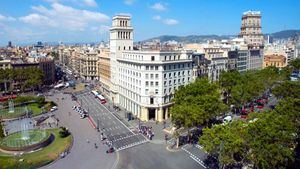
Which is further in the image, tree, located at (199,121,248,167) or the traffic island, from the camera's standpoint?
the traffic island

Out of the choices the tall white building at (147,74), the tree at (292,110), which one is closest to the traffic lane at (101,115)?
the tall white building at (147,74)

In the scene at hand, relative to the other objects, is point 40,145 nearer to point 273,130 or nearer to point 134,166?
point 134,166

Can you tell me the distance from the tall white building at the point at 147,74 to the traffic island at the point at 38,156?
→ 3323cm

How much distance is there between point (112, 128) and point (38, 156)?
30.0 meters

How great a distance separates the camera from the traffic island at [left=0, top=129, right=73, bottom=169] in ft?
218

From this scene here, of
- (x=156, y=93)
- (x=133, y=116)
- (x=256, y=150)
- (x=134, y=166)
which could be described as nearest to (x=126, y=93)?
(x=133, y=116)

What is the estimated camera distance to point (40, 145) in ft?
255

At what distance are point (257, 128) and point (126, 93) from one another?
2877 inches

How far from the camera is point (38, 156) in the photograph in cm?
7175

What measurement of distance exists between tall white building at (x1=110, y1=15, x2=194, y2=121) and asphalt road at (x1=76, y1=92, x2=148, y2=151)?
10619mm

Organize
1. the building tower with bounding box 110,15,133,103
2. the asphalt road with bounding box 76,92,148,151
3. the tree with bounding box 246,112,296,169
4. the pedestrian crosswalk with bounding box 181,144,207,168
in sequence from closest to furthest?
the tree with bounding box 246,112,296,169 → the pedestrian crosswalk with bounding box 181,144,207,168 → the asphalt road with bounding box 76,92,148,151 → the building tower with bounding box 110,15,133,103

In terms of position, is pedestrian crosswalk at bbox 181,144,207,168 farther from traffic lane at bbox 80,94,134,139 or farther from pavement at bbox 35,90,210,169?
traffic lane at bbox 80,94,134,139

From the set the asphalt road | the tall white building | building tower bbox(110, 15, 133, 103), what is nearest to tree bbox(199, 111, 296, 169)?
the asphalt road

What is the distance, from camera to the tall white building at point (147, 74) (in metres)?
101
